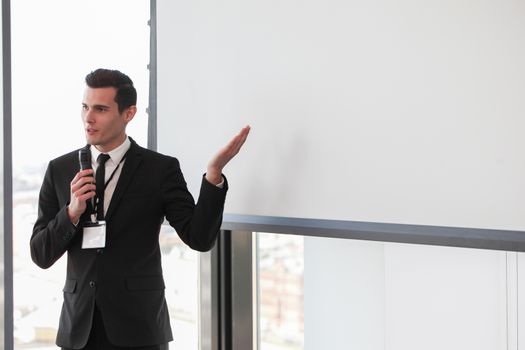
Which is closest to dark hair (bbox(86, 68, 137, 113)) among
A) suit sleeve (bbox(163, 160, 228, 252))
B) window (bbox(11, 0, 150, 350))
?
suit sleeve (bbox(163, 160, 228, 252))

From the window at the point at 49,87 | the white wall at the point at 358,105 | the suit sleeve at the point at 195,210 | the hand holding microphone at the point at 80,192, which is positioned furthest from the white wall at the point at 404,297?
the hand holding microphone at the point at 80,192

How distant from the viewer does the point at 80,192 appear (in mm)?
2193

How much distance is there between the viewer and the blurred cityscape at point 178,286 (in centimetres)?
322

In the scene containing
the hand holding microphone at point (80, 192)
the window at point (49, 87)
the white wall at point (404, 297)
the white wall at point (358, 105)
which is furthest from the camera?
the window at point (49, 87)

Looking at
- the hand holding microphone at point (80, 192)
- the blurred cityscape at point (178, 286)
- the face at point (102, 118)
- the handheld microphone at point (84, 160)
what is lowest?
the blurred cityscape at point (178, 286)

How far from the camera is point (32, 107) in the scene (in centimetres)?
322

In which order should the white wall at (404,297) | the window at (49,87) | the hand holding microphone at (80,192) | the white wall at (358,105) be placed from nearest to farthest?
the white wall at (358,105), the hand holding microphone at (80,192), the white wall at (404,297), the window at (49,87)

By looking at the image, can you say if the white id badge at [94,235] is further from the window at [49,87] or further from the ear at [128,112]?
the window at [49,87]

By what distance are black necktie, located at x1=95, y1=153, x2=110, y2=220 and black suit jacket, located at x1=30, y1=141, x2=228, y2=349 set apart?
0.10 ft

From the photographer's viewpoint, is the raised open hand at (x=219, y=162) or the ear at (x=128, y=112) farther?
the ear at (x=128, y=112)

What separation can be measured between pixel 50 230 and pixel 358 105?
3.64 ft

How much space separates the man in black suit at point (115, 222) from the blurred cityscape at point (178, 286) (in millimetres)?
866

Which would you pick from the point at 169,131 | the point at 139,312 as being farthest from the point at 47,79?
the point at 139,312

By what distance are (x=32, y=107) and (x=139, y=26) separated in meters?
0.64
